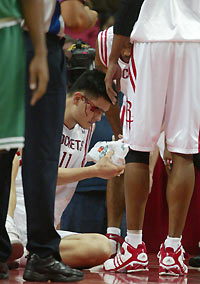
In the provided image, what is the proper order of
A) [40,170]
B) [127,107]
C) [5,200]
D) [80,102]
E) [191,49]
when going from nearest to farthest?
[40,170] < [5,200] < [191,49] < [127,107] < [80,102]

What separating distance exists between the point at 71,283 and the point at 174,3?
1.33 m

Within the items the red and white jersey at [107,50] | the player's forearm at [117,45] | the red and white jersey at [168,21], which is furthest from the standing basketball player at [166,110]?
the red and white jersey at [107,50]

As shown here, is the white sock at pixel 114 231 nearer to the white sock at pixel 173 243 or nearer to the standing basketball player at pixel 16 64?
the white sock at pixel 173 243

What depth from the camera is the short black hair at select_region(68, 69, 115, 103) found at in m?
3.50

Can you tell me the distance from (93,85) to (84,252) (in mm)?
1013

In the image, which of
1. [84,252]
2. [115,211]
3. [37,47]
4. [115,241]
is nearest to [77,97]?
[115,211]

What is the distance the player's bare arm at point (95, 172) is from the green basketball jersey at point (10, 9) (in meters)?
1.21

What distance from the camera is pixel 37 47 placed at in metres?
1.84

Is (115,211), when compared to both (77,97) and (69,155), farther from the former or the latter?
(77,97)

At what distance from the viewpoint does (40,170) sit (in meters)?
2.23

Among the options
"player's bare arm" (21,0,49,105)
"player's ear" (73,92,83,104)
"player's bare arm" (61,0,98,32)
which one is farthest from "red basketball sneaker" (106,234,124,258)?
"player's bare arm" (21,0,49,105)

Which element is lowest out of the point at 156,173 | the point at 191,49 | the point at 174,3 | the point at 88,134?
the point at 156,173

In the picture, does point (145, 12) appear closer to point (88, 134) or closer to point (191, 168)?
point (191, 168)

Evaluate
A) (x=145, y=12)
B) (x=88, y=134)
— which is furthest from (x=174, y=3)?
(x=88, y=134)
